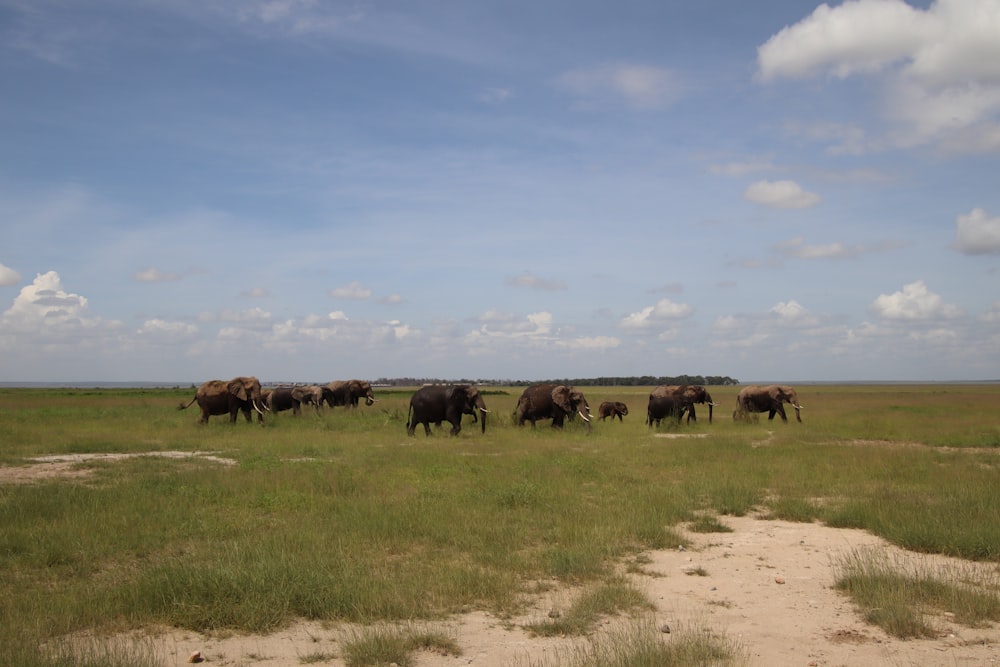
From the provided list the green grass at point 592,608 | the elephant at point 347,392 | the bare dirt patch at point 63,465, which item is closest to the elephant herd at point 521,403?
the elephant at point 347,392

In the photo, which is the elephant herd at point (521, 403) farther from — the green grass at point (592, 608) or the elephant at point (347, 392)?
the green grass at point (592, 608)

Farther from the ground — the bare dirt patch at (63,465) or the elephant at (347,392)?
the elephant at (347,392)

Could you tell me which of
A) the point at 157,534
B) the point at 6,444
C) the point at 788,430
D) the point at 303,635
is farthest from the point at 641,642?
the point at 788,430

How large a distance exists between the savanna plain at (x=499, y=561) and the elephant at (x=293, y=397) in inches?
736

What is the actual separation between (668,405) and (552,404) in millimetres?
5353

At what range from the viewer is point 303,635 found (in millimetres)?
6715

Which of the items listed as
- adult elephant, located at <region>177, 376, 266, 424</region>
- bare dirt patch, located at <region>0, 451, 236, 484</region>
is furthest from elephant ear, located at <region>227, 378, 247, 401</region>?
bare dirt patch, located at <region>0, 451, 236, 484</region>

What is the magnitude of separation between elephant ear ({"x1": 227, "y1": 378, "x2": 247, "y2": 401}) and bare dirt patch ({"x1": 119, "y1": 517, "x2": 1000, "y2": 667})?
2317cm

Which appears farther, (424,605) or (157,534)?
(157,534)

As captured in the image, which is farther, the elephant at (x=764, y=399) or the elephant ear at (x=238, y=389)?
the elephant at (x=764, y=399)

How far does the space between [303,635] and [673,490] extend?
8.67 meters

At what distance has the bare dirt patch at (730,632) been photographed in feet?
20.1

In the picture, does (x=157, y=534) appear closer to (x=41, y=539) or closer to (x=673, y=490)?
(x=41, y=539)

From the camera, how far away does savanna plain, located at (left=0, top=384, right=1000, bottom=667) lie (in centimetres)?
634
